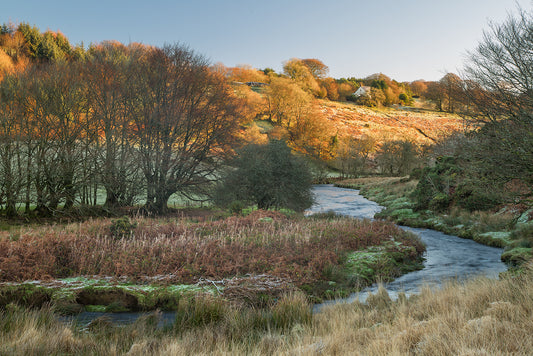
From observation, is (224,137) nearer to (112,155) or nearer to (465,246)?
(112,155)

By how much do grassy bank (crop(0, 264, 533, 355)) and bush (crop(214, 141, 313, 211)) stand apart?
43.6 feet

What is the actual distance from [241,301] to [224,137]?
48.5 ft

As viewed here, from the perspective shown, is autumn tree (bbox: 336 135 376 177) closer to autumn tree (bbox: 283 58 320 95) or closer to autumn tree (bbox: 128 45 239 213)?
autumn tree (bbox: 283 58 320 95)

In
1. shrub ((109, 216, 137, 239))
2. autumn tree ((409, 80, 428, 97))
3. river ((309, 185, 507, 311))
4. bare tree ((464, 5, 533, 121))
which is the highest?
autumn tree ((409, 80, 428, 97))

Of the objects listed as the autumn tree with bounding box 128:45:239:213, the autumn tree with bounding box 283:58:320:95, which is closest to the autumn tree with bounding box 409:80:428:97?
the autumn tree with bounding box 283:58:320:95

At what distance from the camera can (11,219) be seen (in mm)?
16266

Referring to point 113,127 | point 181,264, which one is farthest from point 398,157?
point 181,264

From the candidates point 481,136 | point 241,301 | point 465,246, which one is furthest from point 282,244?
point 465,246

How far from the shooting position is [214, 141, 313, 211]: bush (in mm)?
20641

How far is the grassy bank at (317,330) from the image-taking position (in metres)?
4.17

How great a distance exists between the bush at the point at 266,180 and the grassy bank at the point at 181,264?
6700mm

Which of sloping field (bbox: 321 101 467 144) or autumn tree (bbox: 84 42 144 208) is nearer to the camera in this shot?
autumn tree (bbox: 84 42 144 208)

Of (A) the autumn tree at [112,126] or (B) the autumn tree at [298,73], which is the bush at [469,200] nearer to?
(A) the autumn tree at [112,126]

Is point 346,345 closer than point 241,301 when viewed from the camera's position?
Yes
